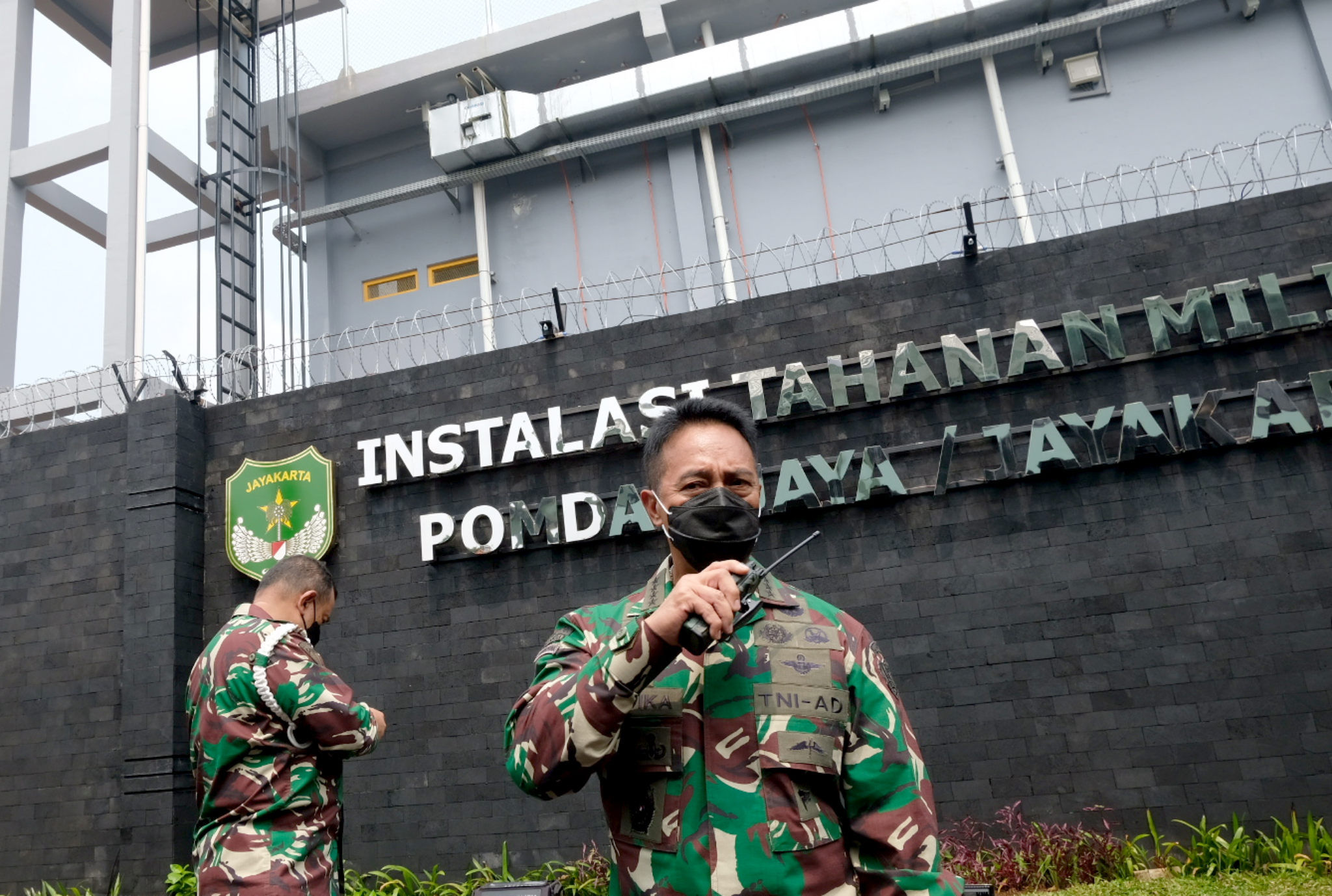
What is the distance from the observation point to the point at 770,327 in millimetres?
7422

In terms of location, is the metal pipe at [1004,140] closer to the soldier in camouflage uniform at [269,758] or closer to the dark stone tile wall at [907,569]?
the dark stone tile wall at [907,569]

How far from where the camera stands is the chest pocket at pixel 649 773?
169 centimetres

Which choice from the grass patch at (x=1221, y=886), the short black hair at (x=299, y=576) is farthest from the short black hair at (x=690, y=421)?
the grass patch at (x=1221, y=886)

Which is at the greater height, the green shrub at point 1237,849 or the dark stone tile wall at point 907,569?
the dark stone tile wall at point 907,569

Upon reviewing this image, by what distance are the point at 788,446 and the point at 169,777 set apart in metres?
5.26

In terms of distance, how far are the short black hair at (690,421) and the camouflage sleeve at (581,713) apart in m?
0.47

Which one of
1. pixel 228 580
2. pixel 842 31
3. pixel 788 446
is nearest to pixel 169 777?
pixel 228 580

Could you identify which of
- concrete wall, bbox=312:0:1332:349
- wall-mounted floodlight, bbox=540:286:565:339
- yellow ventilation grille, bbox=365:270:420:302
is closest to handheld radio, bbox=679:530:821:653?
→ wall-mounted floodlight, bbox=540:286:565:339

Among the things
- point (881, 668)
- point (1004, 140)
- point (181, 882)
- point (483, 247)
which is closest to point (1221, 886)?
point (881, 668)

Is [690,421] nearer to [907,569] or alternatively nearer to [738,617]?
[738,617]

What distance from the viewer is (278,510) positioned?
8086 millimetres

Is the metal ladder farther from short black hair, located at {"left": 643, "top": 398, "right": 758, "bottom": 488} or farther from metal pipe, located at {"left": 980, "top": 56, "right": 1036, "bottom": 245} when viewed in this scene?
short black hair, located at {"left": 643, "top": 398, "right": 758, "bottom": 488}

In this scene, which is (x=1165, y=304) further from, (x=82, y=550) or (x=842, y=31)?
(x=82, y=550)

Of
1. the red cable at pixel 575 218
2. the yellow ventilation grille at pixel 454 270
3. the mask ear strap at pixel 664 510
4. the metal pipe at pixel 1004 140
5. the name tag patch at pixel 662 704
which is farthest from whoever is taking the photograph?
the yellow ventilation grille at pixel 454 270
